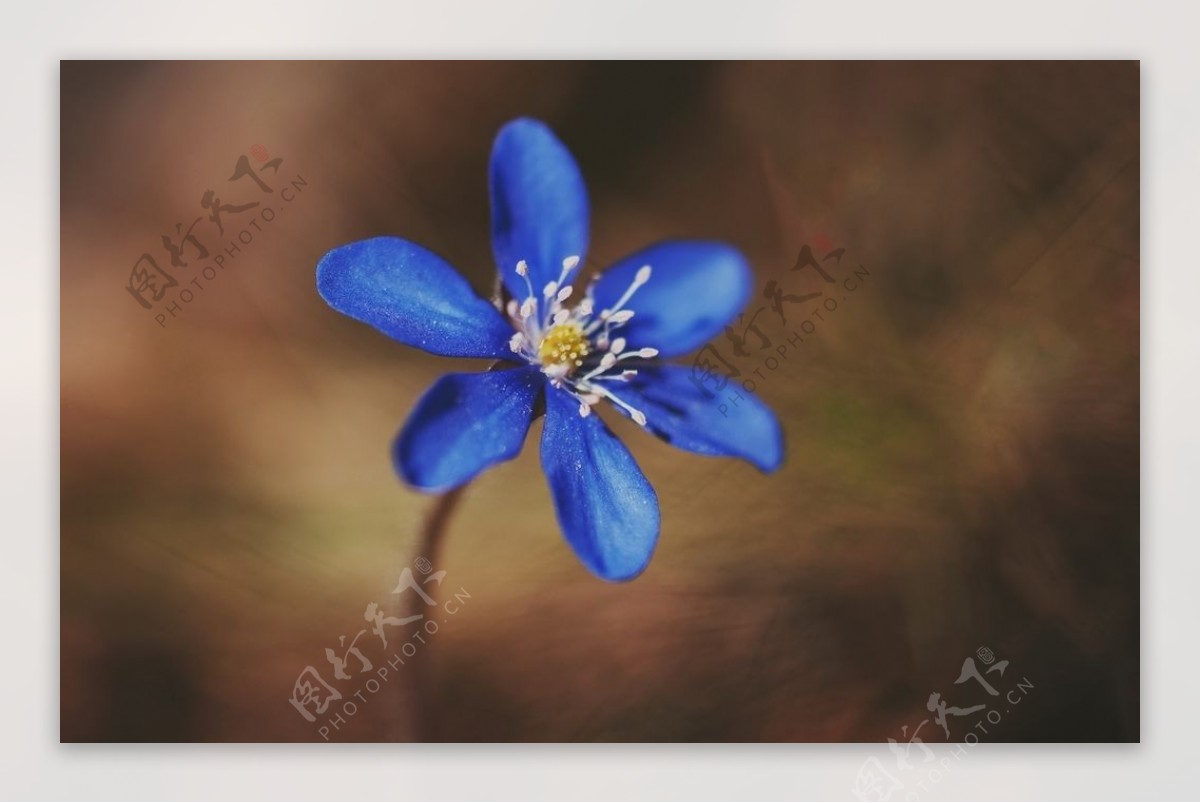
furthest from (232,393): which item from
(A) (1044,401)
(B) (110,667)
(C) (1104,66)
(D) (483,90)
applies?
(C) (1104,66)

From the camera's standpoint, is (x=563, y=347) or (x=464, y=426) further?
(x=563, y=347)

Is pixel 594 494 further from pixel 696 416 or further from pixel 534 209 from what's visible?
pixel 534 209

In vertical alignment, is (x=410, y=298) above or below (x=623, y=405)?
above

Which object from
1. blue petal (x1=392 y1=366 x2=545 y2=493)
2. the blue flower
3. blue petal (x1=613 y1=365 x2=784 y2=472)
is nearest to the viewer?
blue petal (x1=392 y1=366 x2=545 y2=493)

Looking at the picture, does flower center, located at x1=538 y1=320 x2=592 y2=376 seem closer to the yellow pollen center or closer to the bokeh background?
the yellow pollen center

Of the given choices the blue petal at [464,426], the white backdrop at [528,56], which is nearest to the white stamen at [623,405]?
the blue petal at [464,426]

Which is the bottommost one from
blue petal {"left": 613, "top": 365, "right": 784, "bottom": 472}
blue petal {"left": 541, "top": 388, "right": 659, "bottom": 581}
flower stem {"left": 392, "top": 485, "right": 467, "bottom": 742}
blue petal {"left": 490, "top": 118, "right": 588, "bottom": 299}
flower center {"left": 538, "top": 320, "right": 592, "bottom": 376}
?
flower stem {"left": 392, "top": 485, "right": 467, "bottom": 742}

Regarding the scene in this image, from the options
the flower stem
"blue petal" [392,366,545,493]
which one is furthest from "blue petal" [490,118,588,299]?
the flower stem

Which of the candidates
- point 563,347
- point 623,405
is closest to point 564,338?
point 563,347
